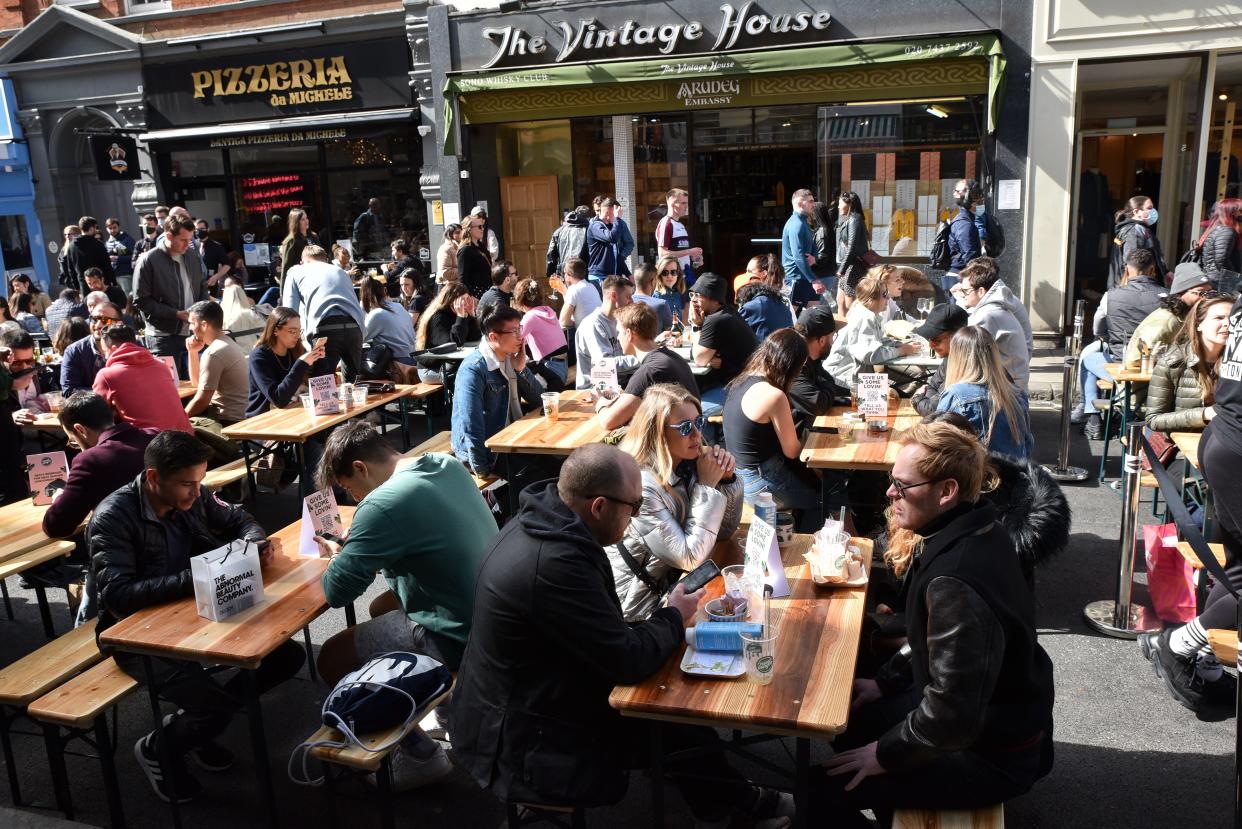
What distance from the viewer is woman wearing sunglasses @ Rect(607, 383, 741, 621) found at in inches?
147

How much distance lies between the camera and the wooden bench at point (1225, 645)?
11.9ft

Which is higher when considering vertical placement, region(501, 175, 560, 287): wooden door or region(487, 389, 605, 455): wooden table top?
region(501, 175, 560, 287): wooden door

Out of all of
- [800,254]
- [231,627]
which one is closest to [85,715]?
[231,627]

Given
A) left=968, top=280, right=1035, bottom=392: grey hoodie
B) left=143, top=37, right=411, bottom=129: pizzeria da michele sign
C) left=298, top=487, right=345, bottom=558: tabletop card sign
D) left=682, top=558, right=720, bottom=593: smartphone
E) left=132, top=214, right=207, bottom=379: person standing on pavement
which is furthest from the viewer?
left=143, top=37, right=411, bottom=129: pizzeria da michele sign

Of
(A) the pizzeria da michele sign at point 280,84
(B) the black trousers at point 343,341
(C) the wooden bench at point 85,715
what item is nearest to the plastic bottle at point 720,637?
(C) the wooden bench at point 85,715

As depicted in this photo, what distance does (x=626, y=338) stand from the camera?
21.8 ft

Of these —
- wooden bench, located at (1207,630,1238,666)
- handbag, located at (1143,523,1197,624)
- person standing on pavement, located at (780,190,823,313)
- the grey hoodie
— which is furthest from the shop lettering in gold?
wooden bench, located at (1207,630,1238,666)

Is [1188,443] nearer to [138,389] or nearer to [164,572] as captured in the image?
[164,572]

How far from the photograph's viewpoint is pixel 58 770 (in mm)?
3969

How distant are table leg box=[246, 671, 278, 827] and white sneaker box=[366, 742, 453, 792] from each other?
43 centimetres

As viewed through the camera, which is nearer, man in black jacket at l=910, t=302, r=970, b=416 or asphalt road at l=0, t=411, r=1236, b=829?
asphalt road at l=0, t=411, r=1236, b=829

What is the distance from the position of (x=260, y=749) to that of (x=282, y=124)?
1398cm

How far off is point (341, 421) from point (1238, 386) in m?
5.35

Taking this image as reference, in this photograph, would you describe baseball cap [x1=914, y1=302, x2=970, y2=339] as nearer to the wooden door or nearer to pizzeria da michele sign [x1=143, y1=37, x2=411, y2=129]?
the wooden door
